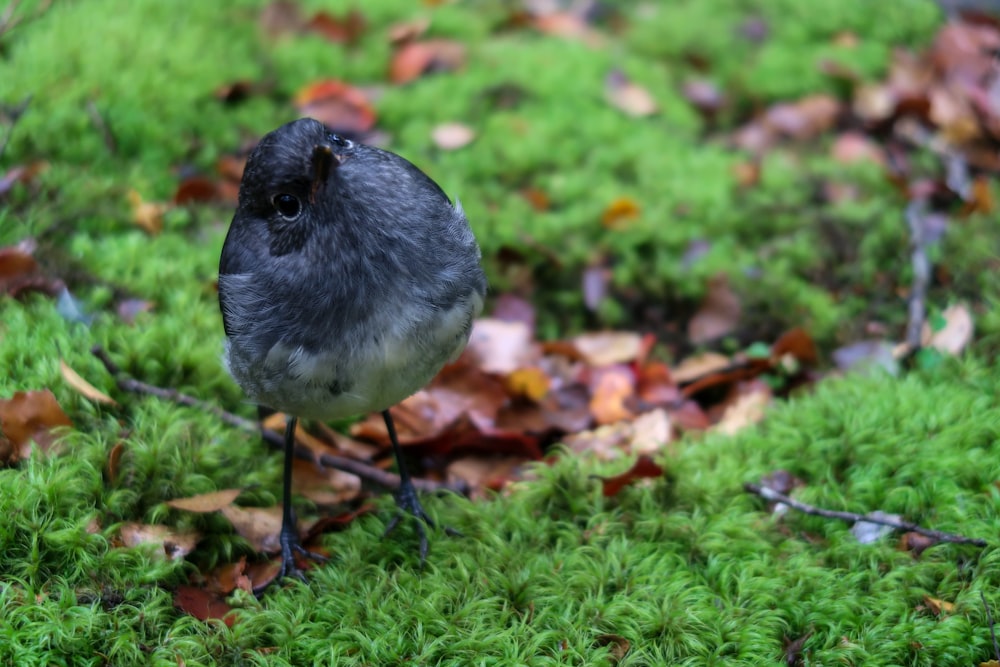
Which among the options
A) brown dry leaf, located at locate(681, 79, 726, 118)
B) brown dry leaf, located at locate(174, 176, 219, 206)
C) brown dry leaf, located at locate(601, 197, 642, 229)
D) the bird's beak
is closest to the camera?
the bird's beak

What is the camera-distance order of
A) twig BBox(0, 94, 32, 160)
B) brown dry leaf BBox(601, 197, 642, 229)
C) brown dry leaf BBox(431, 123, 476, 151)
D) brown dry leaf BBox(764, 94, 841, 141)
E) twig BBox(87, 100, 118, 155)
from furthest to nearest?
brown dry leaf BBox(764, 94, 841, 141)
brown dry leaf BBox(431, 123, 476, 151)
brown dry leaf BBox(601, 197, 642, 229)
twig BBox(87, 100, 118, 155)
twig BBox(0, 94, 32, 160)

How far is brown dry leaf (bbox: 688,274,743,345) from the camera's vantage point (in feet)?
14.7

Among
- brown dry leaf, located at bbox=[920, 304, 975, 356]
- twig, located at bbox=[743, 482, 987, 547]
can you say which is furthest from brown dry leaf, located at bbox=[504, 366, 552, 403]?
brown dry leaf, located at bbox=[920, 304, 975, 356]

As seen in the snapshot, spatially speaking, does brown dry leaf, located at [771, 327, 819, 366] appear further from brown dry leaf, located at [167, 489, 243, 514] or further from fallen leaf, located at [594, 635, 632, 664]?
brown dry leaf, located at [167, 489, 243, 514]

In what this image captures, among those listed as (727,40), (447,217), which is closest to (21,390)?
(447,217)

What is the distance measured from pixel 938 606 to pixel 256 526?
2.34 meters

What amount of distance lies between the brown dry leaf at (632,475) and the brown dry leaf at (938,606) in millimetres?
986

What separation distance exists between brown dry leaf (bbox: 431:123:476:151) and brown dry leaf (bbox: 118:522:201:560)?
292 cm

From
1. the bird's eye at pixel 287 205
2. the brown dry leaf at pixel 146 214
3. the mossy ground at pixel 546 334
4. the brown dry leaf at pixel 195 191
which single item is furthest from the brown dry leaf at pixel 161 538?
the brown dry leaf at pixel 195 191

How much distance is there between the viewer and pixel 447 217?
3.02 meters

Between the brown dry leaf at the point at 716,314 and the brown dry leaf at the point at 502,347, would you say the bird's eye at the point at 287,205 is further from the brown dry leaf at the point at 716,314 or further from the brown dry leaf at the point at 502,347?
the brown dry leaf at the point at 716,314

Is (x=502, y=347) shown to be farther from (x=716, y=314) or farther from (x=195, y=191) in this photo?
(x=195, y=191)

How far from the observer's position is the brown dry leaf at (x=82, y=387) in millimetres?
3295

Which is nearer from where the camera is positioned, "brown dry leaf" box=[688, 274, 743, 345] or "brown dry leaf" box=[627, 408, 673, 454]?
"brown dry leaf" box=[627, 408, 673, 454]
